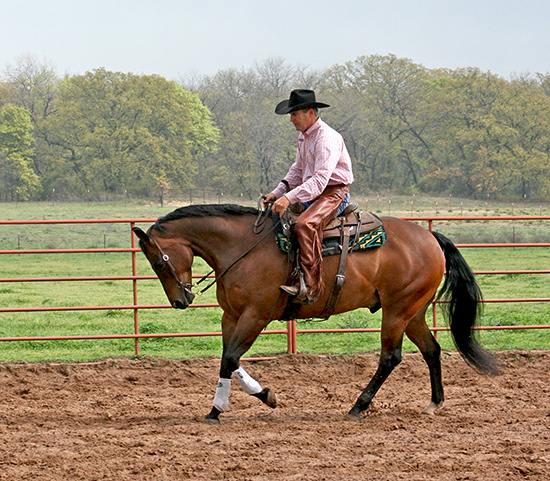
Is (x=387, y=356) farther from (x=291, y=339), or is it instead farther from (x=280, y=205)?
(x=291, y=339)

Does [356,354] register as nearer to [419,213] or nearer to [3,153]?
[419,213]

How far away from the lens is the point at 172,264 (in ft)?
17.6

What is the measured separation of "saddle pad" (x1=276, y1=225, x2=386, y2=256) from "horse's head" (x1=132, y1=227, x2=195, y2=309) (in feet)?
2.44

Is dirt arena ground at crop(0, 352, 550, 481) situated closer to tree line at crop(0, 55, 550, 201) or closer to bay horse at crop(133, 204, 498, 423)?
bay horse at crop(133, 204, 498, 423)

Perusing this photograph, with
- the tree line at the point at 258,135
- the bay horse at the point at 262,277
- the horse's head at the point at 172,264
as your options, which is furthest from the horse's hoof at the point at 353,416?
the tree line at the point at 258,135

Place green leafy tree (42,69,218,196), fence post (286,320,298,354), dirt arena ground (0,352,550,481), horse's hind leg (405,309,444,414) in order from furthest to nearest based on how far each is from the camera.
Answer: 1. green leafy tree (42,69,218,196)
2. fence post (286,320,298,354)
3. horse's hind leg (405,309,444,414)
4. dirt arena ground (0,352,550,481)

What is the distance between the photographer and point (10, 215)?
133 feet

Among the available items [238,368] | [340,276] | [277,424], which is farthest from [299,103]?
[277,424]

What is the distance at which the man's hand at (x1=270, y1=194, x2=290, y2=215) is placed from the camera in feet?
17.1

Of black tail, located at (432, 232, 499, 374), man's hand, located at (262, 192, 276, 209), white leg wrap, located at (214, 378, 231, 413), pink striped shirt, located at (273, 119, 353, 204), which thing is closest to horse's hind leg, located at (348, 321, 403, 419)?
black tail, located at (432, 232, 499, 374)

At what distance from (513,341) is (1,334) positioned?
22.2ft

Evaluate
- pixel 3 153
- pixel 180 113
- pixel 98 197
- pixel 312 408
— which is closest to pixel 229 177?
pixel 180 113

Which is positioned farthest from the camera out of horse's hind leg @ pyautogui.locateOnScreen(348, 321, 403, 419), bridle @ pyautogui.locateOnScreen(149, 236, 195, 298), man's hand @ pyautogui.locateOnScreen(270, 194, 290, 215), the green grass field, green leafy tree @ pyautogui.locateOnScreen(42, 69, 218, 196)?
green leafy tree @ pyautogui.locateOnScreen(42, 69, 218, 196)

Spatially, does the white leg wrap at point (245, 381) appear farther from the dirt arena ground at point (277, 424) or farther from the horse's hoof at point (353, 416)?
the horse's hoof at point (353, 416)
